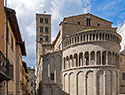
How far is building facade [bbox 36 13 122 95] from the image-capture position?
25500mm

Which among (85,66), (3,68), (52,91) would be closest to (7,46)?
(3,68)

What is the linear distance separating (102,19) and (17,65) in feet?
Result: 77.9

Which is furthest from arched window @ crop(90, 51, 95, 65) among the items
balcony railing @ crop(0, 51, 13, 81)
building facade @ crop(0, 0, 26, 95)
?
balcony railing @ crop(0, 51, 13, 81)

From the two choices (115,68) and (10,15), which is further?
(115,68)

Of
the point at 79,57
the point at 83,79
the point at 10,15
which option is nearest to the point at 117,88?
the point at 83,79

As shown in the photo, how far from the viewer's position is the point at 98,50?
1029 inches

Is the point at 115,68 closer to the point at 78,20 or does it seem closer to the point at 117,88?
the point at 117,88

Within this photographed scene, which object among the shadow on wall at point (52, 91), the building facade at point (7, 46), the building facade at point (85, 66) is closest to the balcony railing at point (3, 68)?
the building facade at point (7, 46)

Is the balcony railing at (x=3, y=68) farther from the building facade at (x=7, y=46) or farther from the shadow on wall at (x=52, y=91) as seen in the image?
the shadow on wall at (x=52, y=91)

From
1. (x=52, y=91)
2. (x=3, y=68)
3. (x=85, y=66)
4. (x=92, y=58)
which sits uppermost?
(x=92, y=58)

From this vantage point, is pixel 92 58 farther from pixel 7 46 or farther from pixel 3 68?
pixel 3 68

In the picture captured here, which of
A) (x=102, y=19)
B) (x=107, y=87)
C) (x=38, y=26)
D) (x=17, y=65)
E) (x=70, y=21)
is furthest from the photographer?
(x=38, y=26)

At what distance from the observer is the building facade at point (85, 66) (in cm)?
2550

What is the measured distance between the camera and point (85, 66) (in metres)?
26.0
